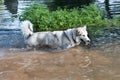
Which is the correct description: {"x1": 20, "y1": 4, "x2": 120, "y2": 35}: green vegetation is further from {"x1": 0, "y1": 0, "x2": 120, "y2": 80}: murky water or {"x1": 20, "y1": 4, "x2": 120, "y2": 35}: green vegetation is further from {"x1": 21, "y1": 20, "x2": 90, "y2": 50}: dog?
{"x1": 0, "y1": 0, "x2": 120, "y2": 80}: murky water

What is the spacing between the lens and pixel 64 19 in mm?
11867

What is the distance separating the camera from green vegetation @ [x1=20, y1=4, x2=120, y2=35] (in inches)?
456

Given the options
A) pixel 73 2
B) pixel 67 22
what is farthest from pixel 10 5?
pixel 67 22

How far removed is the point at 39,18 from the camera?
458 inches

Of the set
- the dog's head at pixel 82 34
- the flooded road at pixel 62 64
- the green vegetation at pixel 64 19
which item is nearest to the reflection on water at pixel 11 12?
the green vegetation at pixel 64 19

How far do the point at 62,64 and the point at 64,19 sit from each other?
349 cm

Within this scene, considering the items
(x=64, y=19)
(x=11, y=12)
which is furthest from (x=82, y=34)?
(x=11, y=12)

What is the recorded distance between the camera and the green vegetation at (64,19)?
11.6 meters

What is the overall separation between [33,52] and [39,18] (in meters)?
2.30

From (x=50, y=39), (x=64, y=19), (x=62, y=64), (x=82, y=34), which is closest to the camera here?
(x=62, y=64)

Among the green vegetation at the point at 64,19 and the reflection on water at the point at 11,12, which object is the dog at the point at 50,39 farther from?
the reflection on water at the point at 11,12

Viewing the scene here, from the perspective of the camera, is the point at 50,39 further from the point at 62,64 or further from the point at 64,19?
the point at 64,19

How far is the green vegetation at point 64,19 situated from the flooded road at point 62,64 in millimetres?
2003

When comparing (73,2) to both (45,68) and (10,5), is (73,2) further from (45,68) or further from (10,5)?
(45,68)
